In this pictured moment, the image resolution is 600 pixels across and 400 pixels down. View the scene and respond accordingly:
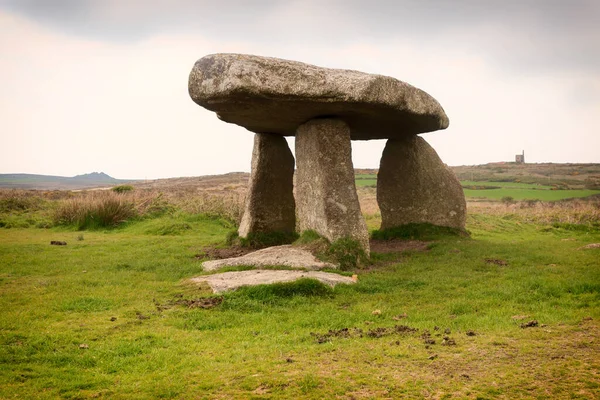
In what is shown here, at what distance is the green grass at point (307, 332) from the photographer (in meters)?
5.19

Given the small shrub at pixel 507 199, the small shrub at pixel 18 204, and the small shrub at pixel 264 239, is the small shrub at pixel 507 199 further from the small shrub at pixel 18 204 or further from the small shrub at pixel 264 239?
the small shrub at pixel 18 204

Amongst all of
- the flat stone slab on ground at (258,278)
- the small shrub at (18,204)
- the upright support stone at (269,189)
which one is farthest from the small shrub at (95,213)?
the flat stone slab on ground at (258,278)

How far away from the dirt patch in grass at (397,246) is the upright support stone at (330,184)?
173 cm

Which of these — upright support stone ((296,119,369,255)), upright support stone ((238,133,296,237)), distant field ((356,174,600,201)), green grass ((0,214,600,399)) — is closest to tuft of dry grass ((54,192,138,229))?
upright support stone ((238,133,296,237))

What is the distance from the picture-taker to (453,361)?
5.70m

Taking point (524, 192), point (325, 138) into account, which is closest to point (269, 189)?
point (325, 138)

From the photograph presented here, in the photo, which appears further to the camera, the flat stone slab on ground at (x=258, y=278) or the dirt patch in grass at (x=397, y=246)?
the dirt patch in grass at (x=397, y=246)

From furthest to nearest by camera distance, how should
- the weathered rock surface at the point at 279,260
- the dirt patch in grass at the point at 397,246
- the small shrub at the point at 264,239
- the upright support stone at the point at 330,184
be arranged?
the small shrub at the point at 264,239, the dirt patch in grass at the point at 397,246, the upright support stone at the point at 330,184, the weathered rock surface at the point at 279,260

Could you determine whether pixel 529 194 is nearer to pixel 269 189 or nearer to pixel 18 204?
pixel 269 189

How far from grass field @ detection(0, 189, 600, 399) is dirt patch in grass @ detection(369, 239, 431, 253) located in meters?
1.05

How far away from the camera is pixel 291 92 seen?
34.4 feet

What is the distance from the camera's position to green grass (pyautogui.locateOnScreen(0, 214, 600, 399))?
204 inches

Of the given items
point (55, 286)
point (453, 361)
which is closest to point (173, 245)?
point (55, 286)

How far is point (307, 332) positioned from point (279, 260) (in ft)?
13.3
